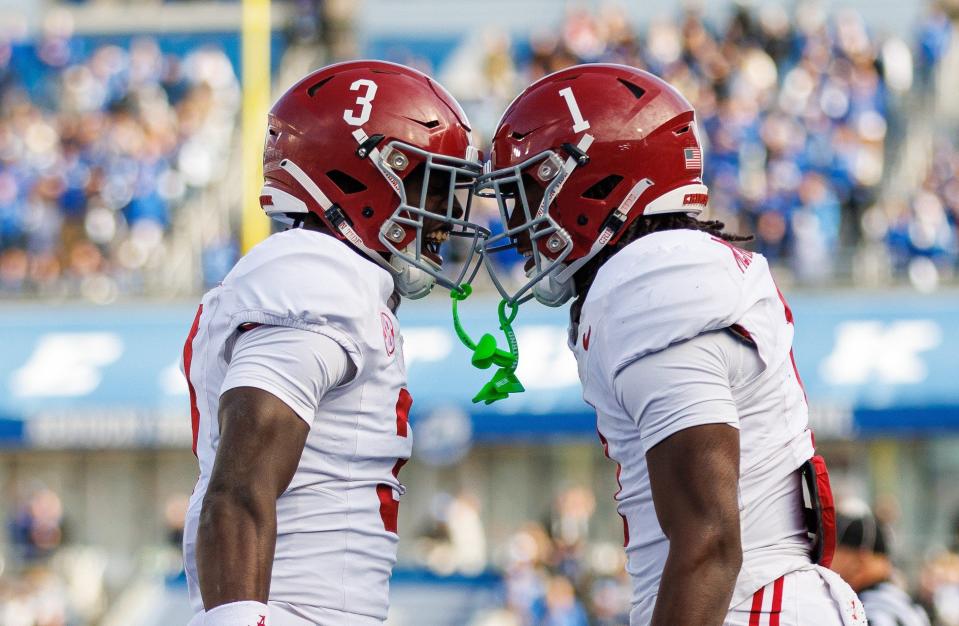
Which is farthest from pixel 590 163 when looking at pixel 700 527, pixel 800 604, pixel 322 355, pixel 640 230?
pixel 800 604

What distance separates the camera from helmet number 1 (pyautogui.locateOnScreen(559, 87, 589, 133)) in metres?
2.90

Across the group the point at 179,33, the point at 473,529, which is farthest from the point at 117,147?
the point at 473,529

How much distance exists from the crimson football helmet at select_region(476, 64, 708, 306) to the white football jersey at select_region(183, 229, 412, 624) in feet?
1.14

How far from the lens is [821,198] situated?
45.0ft

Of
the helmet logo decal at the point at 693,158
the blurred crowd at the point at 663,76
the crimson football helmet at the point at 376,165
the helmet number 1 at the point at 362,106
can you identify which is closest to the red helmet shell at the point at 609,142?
the helmet logo decal at the point at 693,158

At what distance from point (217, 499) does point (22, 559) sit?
10989mm

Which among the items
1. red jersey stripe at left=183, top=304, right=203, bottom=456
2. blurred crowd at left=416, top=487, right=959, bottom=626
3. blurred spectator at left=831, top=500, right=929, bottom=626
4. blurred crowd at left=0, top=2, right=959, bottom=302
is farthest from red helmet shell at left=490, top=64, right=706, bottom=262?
blurred crowd at left=0, top=2, right=959, bottom=302

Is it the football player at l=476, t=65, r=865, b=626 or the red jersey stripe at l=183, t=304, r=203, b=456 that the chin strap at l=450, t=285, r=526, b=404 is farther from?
the red jersey stripe at l=183, t=304, r=203, b=456

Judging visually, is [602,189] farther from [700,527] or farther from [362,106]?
[700,527]

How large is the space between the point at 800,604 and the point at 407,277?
1005mm

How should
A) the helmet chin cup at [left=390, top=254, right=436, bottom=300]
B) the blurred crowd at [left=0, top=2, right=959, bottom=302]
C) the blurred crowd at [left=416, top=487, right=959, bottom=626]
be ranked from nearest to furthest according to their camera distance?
the helmet chin cup at [left=390, top=254, right=436, bottom=300] < the blurred crowd at [left=416, top=487, right=959, bottom=626] < the blurred crowd at [left=0, top=2, right=959, bottom=302]

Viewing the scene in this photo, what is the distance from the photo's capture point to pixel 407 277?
3.04m

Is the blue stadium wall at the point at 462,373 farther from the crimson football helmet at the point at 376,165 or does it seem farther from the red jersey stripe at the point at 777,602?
the red jersey stripe at the point at 777,602

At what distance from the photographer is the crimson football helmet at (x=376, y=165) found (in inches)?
118
